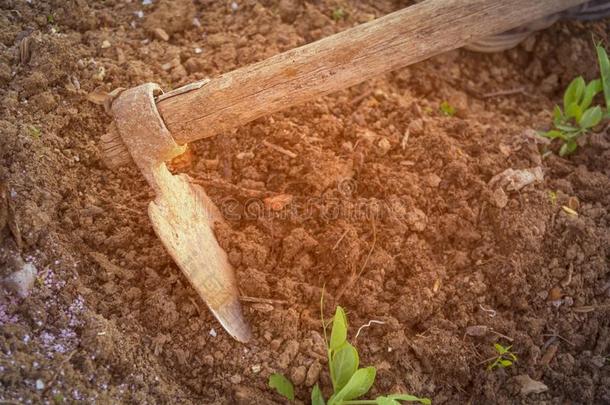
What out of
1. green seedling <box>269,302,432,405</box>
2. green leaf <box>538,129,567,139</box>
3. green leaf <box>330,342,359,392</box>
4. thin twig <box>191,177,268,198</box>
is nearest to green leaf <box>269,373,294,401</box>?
green seedling <box>269,302,432,405</box>

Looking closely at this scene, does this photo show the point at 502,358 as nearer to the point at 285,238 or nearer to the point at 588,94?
the point at 285,238

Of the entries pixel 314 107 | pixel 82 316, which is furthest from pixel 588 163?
pixel 82 316

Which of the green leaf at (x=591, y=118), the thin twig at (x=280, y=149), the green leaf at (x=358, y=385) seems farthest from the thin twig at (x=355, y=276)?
the green leaf at (x=591, y=118)

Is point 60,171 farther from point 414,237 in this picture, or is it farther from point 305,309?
point 414,237

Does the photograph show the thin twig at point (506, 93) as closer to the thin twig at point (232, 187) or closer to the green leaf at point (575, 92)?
the green leaf at point (575, 92)

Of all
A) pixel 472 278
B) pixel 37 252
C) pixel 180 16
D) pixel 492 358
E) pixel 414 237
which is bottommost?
pixel 492 358
